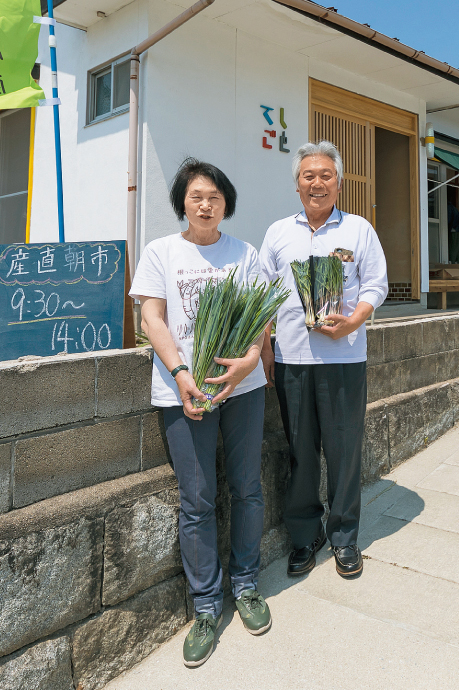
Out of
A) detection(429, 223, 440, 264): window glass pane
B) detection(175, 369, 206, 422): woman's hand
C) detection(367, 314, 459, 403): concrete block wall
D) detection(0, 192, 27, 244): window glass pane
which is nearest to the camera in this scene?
detection(175, 369, 206, 422): woman's hand

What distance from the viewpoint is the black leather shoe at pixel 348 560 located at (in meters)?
2.85

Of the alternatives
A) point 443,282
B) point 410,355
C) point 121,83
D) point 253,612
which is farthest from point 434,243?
point 253,612

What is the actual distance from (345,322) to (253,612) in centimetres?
135

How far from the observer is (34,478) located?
216 cm

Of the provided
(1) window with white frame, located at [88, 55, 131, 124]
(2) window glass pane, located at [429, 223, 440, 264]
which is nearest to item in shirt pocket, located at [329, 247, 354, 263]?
(1) window with white frame, located at [88, 55, 131, 124]

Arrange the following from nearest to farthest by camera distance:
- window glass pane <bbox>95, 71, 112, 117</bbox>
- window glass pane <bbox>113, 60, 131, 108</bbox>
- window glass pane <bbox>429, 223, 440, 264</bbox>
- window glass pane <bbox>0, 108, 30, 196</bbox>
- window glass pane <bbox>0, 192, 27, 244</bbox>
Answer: window glass pane <bbox>113, 60, 131, 108</bbox>, window glass pane <bbox>95, 71, 112, 117</bbox>, window glass pane <bbox>0, 192, 27, 244</bbox>, window glass pane <bbox>0, 108, 30, 196</bbox>, window glass pane <bbox>429, 223, 440, 264</bbox>

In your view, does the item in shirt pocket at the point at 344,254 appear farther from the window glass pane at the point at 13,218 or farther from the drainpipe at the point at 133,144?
the window glass pane at the point at 13,218

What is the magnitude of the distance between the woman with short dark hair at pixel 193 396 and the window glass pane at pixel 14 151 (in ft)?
19.8

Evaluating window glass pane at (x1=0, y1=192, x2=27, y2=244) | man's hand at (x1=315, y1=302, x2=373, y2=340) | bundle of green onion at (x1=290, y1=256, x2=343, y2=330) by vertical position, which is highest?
window glass pane at (x1=0, y1=192, x2=27, y2=244)

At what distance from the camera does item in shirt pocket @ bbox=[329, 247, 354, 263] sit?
2.68 m

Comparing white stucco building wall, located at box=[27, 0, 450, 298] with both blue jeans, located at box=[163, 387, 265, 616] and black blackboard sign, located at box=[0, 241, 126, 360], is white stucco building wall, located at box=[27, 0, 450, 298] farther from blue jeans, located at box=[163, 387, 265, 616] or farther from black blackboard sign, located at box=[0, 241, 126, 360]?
blue jeans, located at box=[163, 387, 265, 616]

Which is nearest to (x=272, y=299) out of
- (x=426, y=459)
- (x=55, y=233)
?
(x=426, y=459)

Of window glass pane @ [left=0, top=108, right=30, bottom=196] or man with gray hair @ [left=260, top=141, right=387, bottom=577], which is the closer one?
A: man with gray hair @ [left=260, top=141, right=387, bottom=577]

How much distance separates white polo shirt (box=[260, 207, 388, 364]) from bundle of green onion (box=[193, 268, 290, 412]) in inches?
15.5
